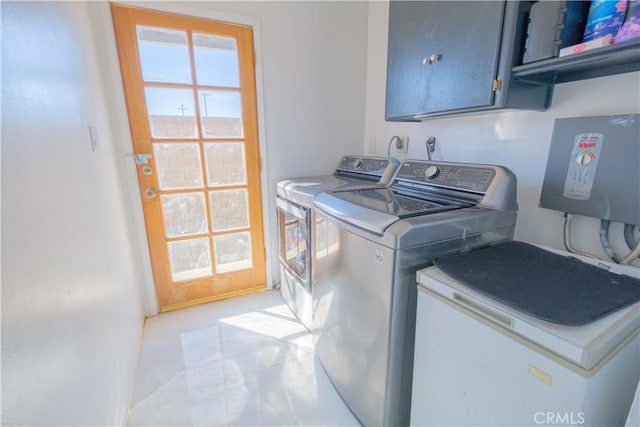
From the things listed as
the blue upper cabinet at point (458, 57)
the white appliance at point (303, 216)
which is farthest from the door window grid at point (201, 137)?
the blue upper cabinet at point (458, 57)

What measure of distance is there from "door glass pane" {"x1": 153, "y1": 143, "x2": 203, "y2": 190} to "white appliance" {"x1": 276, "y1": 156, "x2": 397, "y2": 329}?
2.05 ft

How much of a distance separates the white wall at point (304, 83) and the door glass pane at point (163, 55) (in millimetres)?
291

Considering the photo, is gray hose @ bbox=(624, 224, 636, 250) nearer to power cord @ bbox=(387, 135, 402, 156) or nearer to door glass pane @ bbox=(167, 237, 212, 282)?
A: power cord @ bbox=(387, 135, 402, 156)

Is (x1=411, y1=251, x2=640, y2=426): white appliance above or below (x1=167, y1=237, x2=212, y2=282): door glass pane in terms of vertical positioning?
above

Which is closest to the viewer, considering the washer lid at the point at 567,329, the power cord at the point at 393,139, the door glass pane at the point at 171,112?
the washer lid at the point at 567,329

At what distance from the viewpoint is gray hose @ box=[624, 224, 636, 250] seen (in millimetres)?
1020

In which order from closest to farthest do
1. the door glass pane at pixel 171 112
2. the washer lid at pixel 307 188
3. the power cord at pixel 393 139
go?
the washer lid at pixel 307 188
the door glass pane at pixel 171 112
the power cord at pixel 393 139

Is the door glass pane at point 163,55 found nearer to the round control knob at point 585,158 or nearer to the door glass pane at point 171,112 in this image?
the door glass pane at point 171,112

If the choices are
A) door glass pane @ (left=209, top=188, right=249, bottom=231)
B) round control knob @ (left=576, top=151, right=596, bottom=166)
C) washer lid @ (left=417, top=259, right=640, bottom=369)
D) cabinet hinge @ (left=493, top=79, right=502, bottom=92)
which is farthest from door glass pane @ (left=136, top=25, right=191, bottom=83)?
round control knob @ (left=576, top=151, right=596, bottom=166)

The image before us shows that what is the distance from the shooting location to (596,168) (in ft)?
3.49

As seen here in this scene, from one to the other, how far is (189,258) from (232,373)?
0.96 meters

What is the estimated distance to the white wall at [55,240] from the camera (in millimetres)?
617

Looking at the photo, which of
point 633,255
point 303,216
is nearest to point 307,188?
point 303,216

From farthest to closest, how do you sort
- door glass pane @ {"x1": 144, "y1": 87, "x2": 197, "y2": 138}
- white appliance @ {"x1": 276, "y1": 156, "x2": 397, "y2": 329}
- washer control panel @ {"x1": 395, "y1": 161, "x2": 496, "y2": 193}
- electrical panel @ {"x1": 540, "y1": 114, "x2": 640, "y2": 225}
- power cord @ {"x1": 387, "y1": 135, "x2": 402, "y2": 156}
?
power cord @ {"x1": 387, "y1": 135, "x2": 402, "y2": 156} → door glass pane @ {"x1": 144, "y1": 87, "x2": 197, "y2": 138} → white appliance @ {"x1": 276, "y1": 156, "x2": 397, "y2": 329} → washer control panel @ {"x1": 395, "y1": 161, "x2": 496, "y2": 193} → electrical panel @ {"x1": 540, "y1": 114, "x2": 640, "y2": 225}
